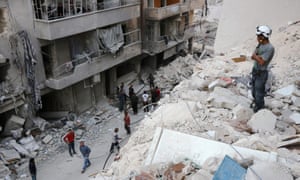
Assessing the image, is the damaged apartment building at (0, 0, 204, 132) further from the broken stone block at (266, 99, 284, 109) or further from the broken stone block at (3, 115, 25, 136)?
the broken stone block at (266, 99, 284, 109)

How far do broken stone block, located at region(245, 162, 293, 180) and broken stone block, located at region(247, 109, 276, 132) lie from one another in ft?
4.19

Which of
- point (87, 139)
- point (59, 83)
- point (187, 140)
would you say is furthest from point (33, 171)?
point (187, 140)

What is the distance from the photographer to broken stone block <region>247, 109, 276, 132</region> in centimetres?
463

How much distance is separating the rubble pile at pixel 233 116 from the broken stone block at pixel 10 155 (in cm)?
844

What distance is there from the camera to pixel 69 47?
15.7m

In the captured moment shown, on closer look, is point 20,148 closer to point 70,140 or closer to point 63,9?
point 70,140

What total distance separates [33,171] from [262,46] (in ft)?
29.1

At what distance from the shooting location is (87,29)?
15539 millimetres

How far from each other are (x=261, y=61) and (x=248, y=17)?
4.95m

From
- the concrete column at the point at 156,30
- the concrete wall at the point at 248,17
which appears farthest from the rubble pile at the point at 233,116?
the concrete column at the point at 156,30

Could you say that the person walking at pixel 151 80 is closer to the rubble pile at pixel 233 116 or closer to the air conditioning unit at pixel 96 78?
the air conditioning unit at pixel 96 78

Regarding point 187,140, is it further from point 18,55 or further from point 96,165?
point 18,55

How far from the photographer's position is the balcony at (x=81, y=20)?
13641 mm

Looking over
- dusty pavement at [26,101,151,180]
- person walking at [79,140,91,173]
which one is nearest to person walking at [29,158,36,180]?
dusty pavement at [26,101,151,180]
